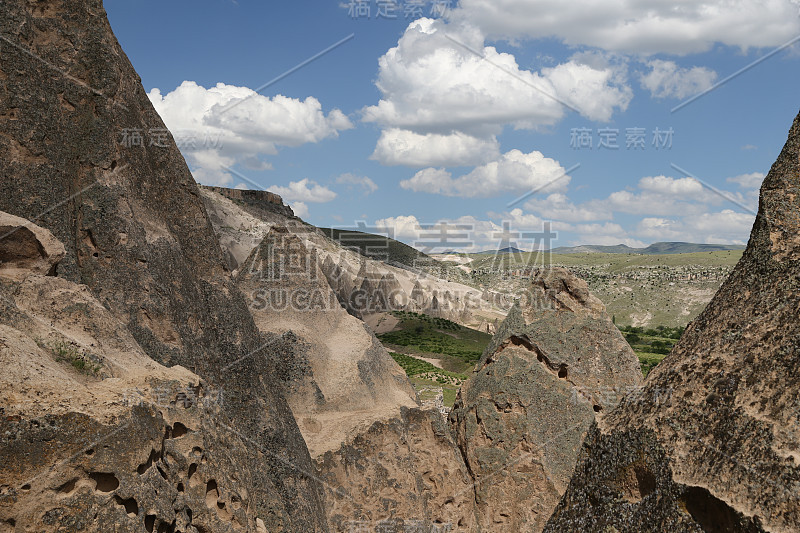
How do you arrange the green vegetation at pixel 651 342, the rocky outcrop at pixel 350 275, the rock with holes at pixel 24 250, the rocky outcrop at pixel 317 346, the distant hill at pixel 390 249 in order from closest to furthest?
the rock with holes at pixel 24 250
the rocky outcrop at pixel 317 346
the rocky outcrop at pixel 350 275
the green vegetation at pixel 651 342
the distant hill at pixel 390 249

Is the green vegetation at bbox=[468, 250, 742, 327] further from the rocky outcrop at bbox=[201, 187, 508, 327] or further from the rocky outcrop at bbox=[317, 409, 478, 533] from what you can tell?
the rocky outcrop at bbox=[317, 409, 478, 533]

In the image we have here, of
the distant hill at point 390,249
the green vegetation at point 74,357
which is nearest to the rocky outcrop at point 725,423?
the green vegetation at point 74,357

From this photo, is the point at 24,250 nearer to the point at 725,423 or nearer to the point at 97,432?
the point at 97,432

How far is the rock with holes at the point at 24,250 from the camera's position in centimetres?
698

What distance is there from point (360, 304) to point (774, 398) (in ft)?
162

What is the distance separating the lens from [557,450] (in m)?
12.7

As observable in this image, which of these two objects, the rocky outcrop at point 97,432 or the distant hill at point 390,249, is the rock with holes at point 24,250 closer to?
the rocky outcrop at point 97,432

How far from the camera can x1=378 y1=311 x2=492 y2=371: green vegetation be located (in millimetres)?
46759

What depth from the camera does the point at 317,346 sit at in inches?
542

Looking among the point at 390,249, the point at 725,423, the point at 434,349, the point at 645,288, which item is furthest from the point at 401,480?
the point at 390,249

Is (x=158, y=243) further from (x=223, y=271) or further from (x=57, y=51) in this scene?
(x=57, y=51)

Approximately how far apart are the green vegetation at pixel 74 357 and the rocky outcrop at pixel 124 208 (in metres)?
1.51

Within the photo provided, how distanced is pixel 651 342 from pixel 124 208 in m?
76.5

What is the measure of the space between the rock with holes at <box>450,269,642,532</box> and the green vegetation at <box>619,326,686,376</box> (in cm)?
4138
